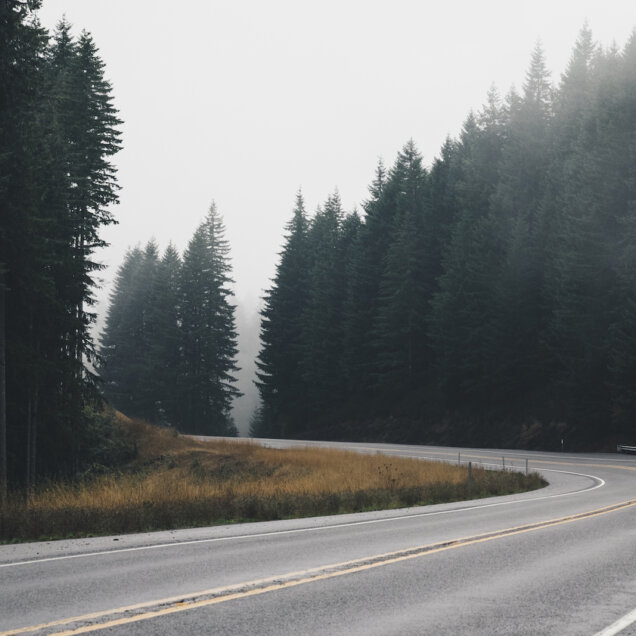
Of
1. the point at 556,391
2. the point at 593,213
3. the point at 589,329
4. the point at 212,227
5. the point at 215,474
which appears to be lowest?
the point at 215,474

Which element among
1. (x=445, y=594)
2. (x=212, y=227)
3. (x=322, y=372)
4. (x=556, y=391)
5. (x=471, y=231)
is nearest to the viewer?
(x=445, y=594)

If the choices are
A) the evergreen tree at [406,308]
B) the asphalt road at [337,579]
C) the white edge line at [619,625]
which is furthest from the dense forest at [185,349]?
the white edge line at [619,625]

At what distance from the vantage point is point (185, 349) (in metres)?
72.2

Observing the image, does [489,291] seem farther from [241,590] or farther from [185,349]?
[241,590]

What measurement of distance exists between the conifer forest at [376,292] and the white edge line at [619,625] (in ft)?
69.7

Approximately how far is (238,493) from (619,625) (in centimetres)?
1225

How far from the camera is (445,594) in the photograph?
292 inches

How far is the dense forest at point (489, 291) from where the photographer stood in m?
40.7

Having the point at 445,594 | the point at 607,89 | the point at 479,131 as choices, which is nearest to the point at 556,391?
the point at 607,89

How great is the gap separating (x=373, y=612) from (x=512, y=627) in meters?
A: 1.21

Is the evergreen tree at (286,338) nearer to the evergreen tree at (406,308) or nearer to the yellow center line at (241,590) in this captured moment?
the evergreen tree at (406,308)

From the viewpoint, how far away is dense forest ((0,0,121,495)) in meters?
24.2

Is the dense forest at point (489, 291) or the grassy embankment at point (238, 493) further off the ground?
the dense forest at point (489, 291)

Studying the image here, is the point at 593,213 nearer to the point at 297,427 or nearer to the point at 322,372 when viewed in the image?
the point at 322,372
